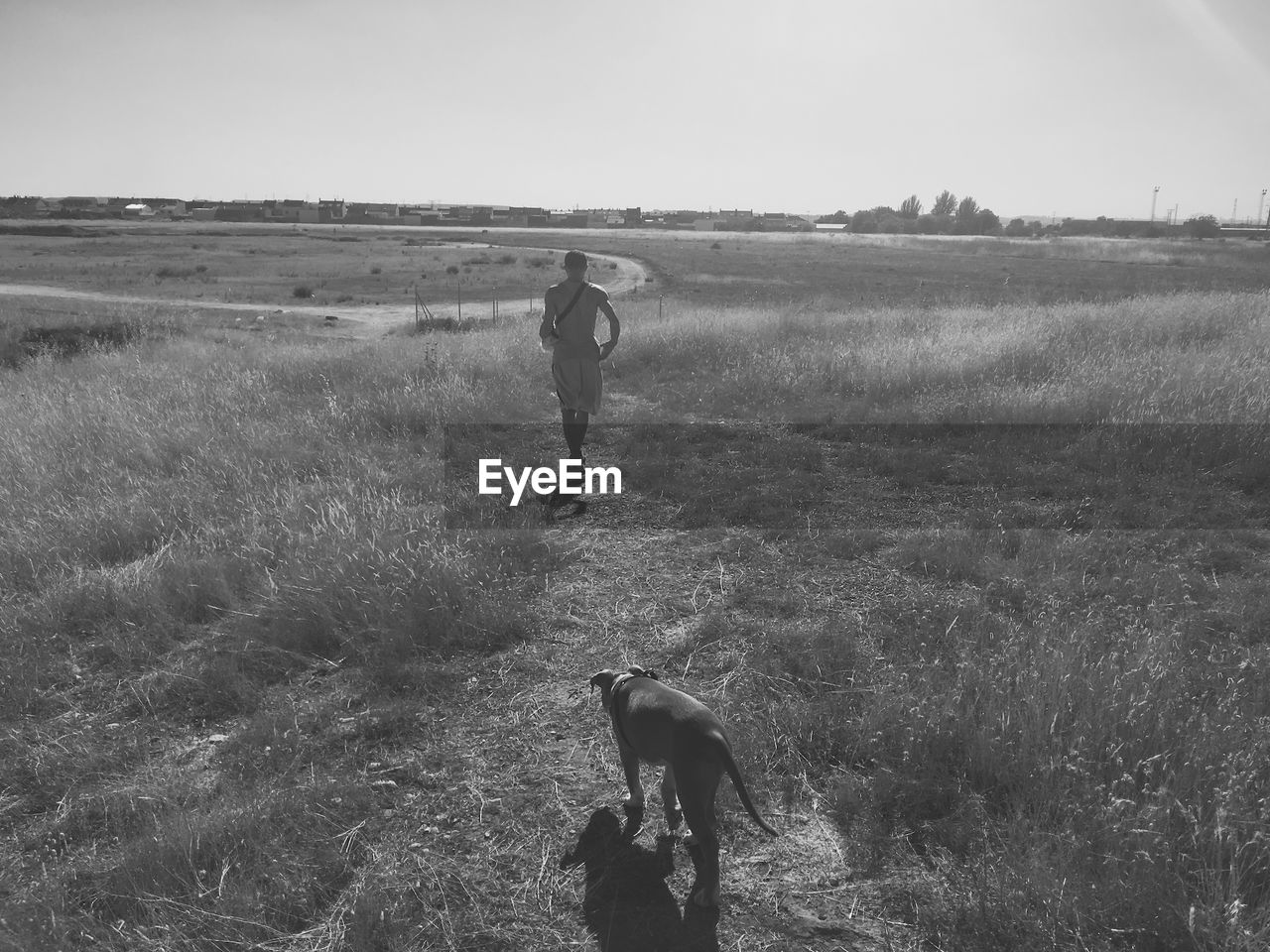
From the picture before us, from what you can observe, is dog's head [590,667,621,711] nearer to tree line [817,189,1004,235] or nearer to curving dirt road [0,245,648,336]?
curving dirt road [0,245,648,336]

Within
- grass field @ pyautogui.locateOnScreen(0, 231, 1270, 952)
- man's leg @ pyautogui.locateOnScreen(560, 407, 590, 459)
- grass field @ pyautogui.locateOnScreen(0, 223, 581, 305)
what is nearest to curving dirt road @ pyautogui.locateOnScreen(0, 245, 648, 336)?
grass field @ pyautogui.locateOnScreen(0, 223, 581, 305)

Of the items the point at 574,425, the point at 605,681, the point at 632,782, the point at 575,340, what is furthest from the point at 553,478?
the point at 632,782

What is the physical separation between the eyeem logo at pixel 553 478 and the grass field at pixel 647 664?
0.74 feet

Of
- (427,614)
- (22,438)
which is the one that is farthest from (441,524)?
(22,438)

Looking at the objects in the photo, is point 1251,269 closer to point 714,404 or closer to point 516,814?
point 714,404

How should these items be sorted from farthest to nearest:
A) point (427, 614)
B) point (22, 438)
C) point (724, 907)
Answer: point (22, 438) < point (427, 614) < point (724, 907)

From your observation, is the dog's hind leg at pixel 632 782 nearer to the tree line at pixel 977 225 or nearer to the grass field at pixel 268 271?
the grass field at pixel 268 271

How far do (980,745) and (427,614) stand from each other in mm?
2934

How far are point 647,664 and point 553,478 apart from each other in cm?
347

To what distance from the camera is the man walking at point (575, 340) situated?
23.0 ft

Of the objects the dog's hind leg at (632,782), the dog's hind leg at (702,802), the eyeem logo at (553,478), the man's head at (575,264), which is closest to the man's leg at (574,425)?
the eyeem logo at (553,478)

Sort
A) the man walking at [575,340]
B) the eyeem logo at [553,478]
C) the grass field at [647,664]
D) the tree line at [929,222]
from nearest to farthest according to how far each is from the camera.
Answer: the grass field at [647,664]
the man walking at [575,340]
the eyeem logo at [553,478]
the tree line at [929,222]

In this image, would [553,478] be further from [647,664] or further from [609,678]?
[609,678]

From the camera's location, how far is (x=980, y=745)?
318cm
